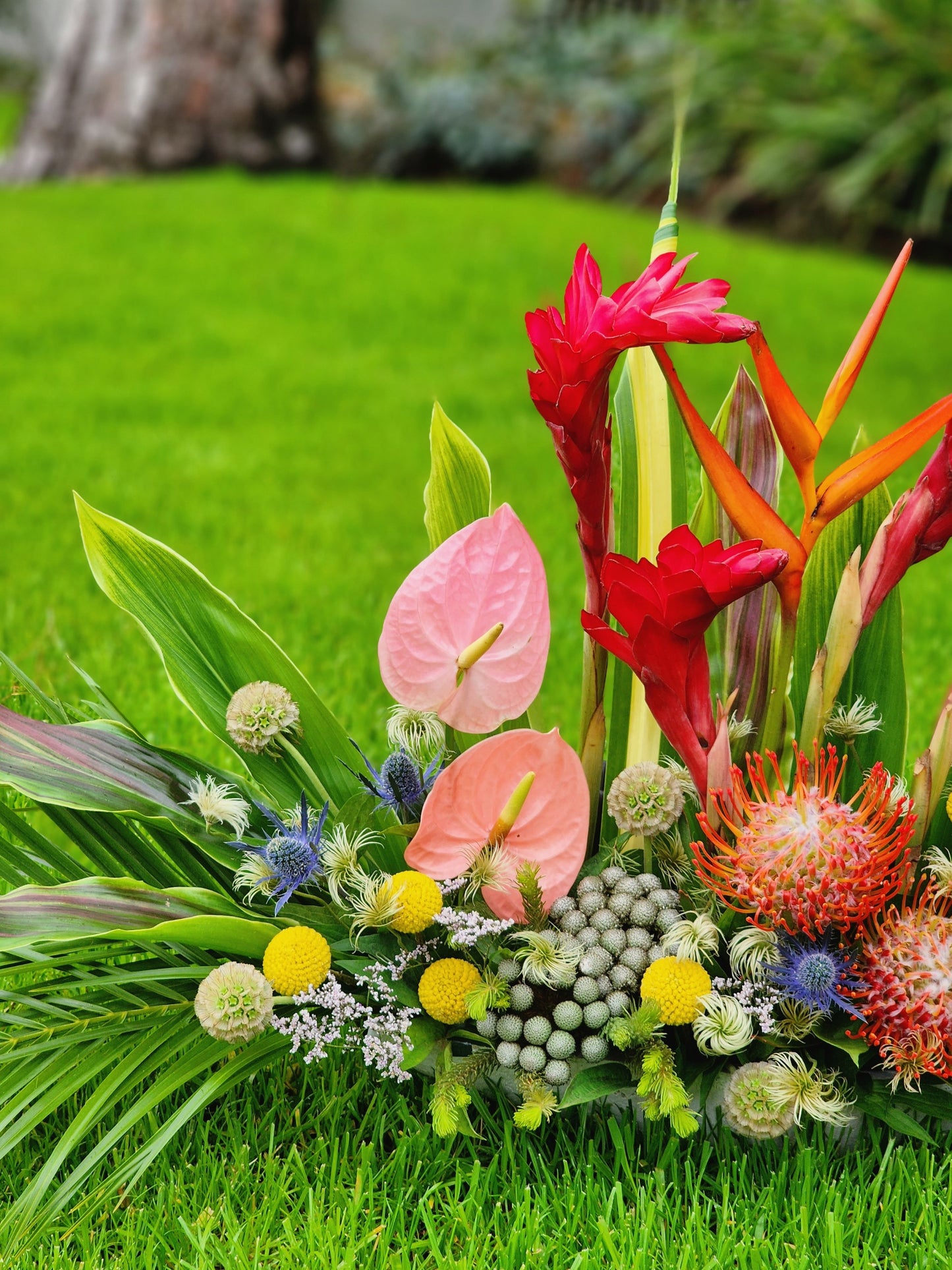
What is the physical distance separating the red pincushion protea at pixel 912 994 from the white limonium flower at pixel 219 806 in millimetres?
581

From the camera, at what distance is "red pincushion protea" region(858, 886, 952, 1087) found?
1.04 m

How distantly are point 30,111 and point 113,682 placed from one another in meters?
5.20

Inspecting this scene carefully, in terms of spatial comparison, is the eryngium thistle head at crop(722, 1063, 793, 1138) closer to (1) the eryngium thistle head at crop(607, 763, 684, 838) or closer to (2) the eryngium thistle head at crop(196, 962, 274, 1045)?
(1) the eryngium thistle head at crop(607, 763, 684, 838)

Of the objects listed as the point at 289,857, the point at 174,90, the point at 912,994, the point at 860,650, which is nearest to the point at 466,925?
the point at 289,857

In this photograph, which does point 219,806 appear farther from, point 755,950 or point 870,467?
point 870,467

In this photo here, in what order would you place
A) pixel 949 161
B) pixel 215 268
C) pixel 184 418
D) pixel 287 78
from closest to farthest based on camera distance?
pixel 184 418 < pixel 215 268 < pixel 949 161 < pixel 287 78

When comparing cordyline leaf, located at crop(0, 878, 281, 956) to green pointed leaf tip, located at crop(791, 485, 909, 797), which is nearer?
cordyline leaf, located at crop(0, 878, 281, 956)

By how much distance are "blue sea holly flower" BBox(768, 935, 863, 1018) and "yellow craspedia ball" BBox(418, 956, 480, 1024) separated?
0.27m

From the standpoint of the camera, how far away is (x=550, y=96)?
7.02 m

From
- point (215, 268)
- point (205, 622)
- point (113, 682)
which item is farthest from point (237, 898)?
point (215, 268)

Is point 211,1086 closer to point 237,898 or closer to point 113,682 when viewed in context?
point 237,898

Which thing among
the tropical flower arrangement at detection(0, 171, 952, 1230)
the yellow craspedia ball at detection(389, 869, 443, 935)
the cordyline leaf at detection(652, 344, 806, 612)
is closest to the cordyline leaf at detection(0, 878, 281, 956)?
the tropical flower arrangement at detection(0, 171, 952, 1230)

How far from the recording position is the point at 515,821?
1.15 m

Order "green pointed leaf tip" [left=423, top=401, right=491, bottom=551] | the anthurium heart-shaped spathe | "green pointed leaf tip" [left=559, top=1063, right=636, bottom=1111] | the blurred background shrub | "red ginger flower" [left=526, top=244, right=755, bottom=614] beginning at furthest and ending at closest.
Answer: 1. the blurred background shrub
2. "green pointed leaf tip" [left=423, top=401, right=491, bottom=551]
3. the anthurium heart-shaped spathe
4. "green pointed leaf tip" [left=559, top=1063, right=636, bottom=1111]
5. "red ginger flower" [left=526, top=244, right=755, bottom=614]
